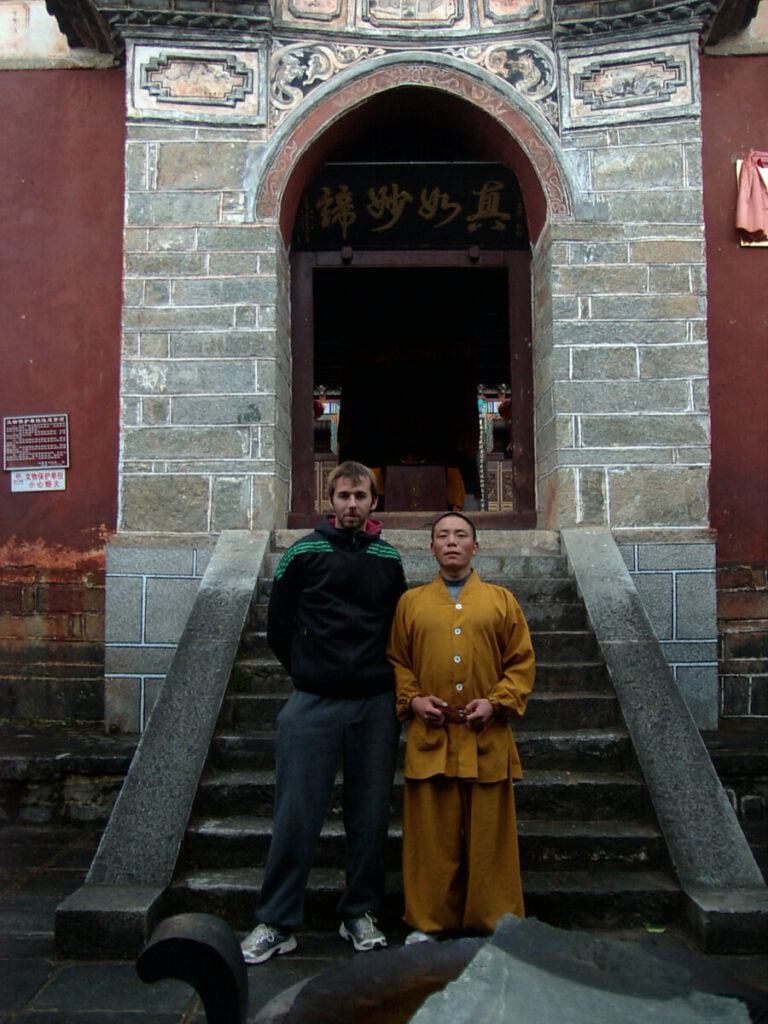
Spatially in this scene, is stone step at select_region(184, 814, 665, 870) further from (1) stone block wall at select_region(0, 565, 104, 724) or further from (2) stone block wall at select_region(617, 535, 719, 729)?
(1) stone block wall at select_region(0, 565, 104, 724)

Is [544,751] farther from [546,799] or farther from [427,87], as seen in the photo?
[427,87]

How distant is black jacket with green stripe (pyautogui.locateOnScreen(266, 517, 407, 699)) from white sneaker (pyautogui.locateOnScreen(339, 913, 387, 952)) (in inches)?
33.3

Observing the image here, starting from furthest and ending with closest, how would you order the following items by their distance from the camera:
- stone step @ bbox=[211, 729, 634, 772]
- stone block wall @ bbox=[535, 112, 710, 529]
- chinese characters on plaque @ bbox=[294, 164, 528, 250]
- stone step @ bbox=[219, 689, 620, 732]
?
chinese characters on plaque @ bbox=[294, 164, 528, 250]
stone block wall @ bbox=[535, 112, 710, 529]
stone step @ bbox=[219, 689, 620, 732]
stone step @ bbox=[211, 729, 634, 772]

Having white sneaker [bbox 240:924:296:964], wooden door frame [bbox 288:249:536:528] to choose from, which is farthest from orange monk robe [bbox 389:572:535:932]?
wooden door frame [bbox 288:249:536:528]

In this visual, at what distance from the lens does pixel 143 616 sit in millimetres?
6582

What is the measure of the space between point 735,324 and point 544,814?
4307 millimetres

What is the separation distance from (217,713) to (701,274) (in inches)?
182

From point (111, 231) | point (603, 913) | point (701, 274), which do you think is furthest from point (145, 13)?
point (603, 913)

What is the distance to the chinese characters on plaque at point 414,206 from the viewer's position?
25.7ft

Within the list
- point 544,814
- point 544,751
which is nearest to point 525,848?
point 544,814

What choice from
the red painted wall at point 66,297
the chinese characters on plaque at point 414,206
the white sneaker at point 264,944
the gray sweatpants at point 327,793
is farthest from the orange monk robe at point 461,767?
the chinese characters on plaque at point 414,206

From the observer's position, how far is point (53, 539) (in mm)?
7113

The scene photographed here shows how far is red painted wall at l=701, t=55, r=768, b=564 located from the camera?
23.0ft

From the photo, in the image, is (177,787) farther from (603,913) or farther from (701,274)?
(701,274)
